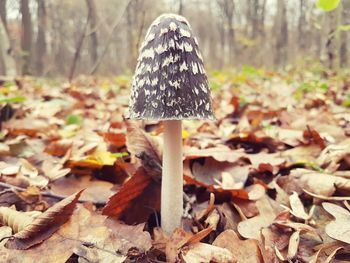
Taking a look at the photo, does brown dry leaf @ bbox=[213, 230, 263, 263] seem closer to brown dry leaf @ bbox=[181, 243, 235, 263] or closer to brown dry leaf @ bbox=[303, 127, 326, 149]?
brown dry leaf @ bbox=[181, 243, 235, 263]

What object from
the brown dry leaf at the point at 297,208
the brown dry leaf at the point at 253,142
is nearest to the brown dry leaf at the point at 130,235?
the brown dry leaf at the point at 297,208

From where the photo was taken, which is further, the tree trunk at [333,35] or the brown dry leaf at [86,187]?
the tree trunk at [333,35]

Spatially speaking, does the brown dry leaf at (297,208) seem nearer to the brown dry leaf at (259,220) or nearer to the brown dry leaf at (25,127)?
the brown dry leaf at (259,220)

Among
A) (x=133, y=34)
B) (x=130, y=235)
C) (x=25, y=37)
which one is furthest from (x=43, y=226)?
(x=133, y=34)

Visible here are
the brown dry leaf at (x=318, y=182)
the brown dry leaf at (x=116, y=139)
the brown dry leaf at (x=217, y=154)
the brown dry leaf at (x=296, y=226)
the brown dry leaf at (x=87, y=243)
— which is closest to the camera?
the brown dry leaf at (x=87, y=243)

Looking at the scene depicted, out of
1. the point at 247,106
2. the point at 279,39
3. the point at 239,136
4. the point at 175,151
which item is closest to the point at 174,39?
the point at 175,151

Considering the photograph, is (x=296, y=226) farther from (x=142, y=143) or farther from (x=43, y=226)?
(x=43, y=226)

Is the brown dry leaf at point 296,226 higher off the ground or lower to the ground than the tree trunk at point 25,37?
lower
